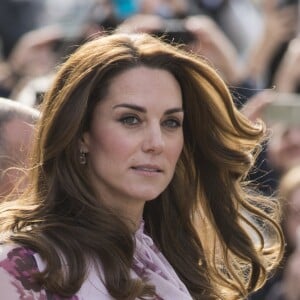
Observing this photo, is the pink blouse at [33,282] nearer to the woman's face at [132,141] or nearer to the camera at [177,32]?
the woman's face at [132,141]

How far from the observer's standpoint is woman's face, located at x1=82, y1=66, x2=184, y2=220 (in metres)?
3.61

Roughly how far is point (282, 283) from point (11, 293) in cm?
220

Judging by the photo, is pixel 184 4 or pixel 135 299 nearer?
pixel 135 299

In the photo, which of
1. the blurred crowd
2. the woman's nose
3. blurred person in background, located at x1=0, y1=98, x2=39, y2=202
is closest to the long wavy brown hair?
the woman's nose

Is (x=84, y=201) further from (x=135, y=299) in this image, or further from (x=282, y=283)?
(x=282, y=283)

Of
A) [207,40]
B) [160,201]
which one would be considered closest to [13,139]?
[160,201]

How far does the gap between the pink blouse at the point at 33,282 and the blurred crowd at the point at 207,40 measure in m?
1.90

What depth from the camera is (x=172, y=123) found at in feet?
12.3

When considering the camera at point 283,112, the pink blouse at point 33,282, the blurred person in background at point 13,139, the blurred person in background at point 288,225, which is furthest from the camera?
the camera at point 283,112

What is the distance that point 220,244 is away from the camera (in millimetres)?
4219

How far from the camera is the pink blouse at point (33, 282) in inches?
132

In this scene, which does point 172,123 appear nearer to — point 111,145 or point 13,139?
point 111,145

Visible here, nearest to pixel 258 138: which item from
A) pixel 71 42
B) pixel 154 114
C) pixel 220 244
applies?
pixel 220 244

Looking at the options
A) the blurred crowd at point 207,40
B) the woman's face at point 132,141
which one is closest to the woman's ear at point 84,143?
the woman's face at point 132,141
